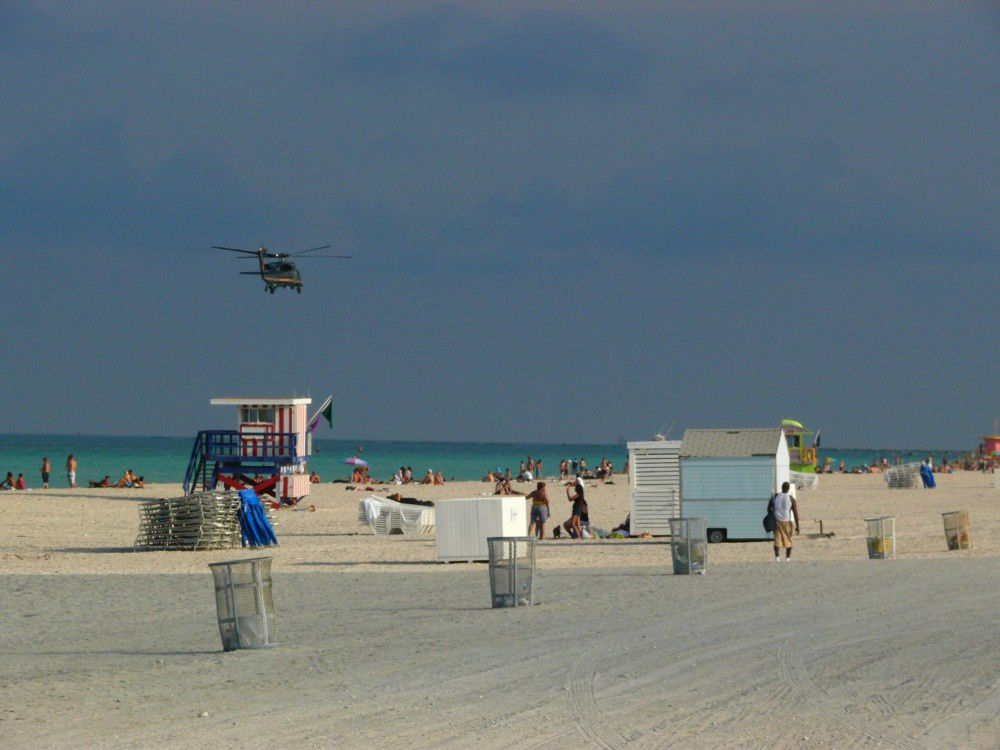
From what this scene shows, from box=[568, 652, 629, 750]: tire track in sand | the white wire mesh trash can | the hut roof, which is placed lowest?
box=[568, 652, 629, 750]: tire track in sand

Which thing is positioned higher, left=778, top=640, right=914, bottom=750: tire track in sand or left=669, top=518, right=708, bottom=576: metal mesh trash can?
left=669, top=518, right=708, bottom=576: metal mesh trash can

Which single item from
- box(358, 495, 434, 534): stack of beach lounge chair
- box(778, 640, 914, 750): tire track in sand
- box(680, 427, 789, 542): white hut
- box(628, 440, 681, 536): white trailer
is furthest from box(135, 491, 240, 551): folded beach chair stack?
box(778, 640, 914, 750): tire track in sand

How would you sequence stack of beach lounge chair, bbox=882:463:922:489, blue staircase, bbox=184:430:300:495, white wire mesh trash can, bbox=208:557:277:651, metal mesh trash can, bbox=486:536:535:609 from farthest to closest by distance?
1. stack of beach lounge chair, bbox=882:463:922:489
2. blue staircase, bbox=184:430:300:495
3. metal mesh trash can, bbox=486:536:535:609
4. white wire mesh trash can, bbox=208:557:277:651

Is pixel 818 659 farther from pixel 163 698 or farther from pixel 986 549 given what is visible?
pixel 986 549

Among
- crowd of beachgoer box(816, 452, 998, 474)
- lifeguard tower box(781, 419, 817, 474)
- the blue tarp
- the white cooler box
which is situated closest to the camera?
the white cooler box

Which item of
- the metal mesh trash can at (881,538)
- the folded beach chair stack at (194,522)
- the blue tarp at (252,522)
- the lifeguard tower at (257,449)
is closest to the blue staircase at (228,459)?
the lifeguard tower at (257,449)

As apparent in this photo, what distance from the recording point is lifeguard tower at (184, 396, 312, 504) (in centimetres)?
3816

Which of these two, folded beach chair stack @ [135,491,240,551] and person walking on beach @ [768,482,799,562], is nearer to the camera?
person walking on beach @ [768,482,799,562]

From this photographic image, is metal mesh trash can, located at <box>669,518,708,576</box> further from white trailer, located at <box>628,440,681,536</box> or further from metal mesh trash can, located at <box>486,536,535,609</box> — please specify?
white trailer, located at <box>628,440,681,536</box>

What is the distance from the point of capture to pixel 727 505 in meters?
26.7

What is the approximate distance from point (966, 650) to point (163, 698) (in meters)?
6.75

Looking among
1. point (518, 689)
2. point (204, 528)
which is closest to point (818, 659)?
point (518, 689)

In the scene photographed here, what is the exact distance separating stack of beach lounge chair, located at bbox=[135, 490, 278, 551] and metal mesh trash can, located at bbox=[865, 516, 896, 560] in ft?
39.7

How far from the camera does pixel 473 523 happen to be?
23406mm
